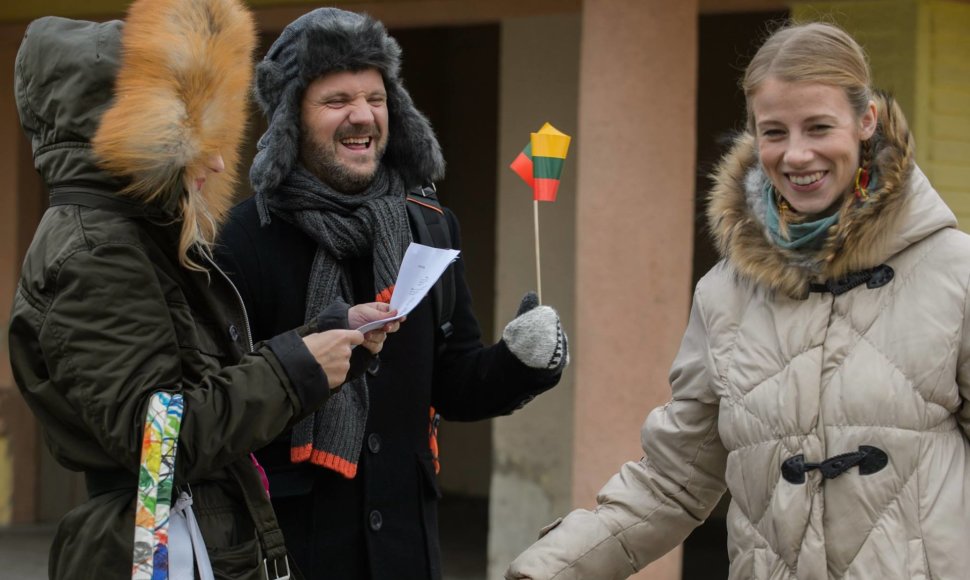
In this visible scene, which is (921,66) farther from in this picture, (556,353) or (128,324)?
(128,324)

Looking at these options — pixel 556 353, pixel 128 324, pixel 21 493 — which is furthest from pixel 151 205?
pixel 21 493

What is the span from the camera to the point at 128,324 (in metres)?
2.31

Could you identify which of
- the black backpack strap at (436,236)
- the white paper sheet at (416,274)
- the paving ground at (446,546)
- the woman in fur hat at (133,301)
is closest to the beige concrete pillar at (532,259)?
the paving ground at (446,546)

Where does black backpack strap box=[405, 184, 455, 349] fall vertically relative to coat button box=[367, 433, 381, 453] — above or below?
above

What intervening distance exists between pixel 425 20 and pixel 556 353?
11.9 feet

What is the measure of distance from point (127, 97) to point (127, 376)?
47cm

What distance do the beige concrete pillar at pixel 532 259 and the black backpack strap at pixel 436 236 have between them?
9.75ft

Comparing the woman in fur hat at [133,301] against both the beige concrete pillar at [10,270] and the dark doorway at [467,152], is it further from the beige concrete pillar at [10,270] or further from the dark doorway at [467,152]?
the dark doorway at [467,152]

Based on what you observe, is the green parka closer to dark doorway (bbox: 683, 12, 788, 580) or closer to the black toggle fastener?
the black toggle fastener

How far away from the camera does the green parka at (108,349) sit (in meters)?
2.30

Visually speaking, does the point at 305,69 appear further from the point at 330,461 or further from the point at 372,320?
the point at 330,461

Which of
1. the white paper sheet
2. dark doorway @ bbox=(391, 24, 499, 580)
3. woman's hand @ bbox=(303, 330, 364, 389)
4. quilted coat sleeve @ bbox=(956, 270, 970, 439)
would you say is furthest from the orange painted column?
dark doorway @ bbox=(391, 24, 499, 580)

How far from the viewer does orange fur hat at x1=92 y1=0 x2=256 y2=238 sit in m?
2.35

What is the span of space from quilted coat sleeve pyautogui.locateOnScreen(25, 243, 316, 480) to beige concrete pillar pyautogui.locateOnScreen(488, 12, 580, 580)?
402 centimetres
